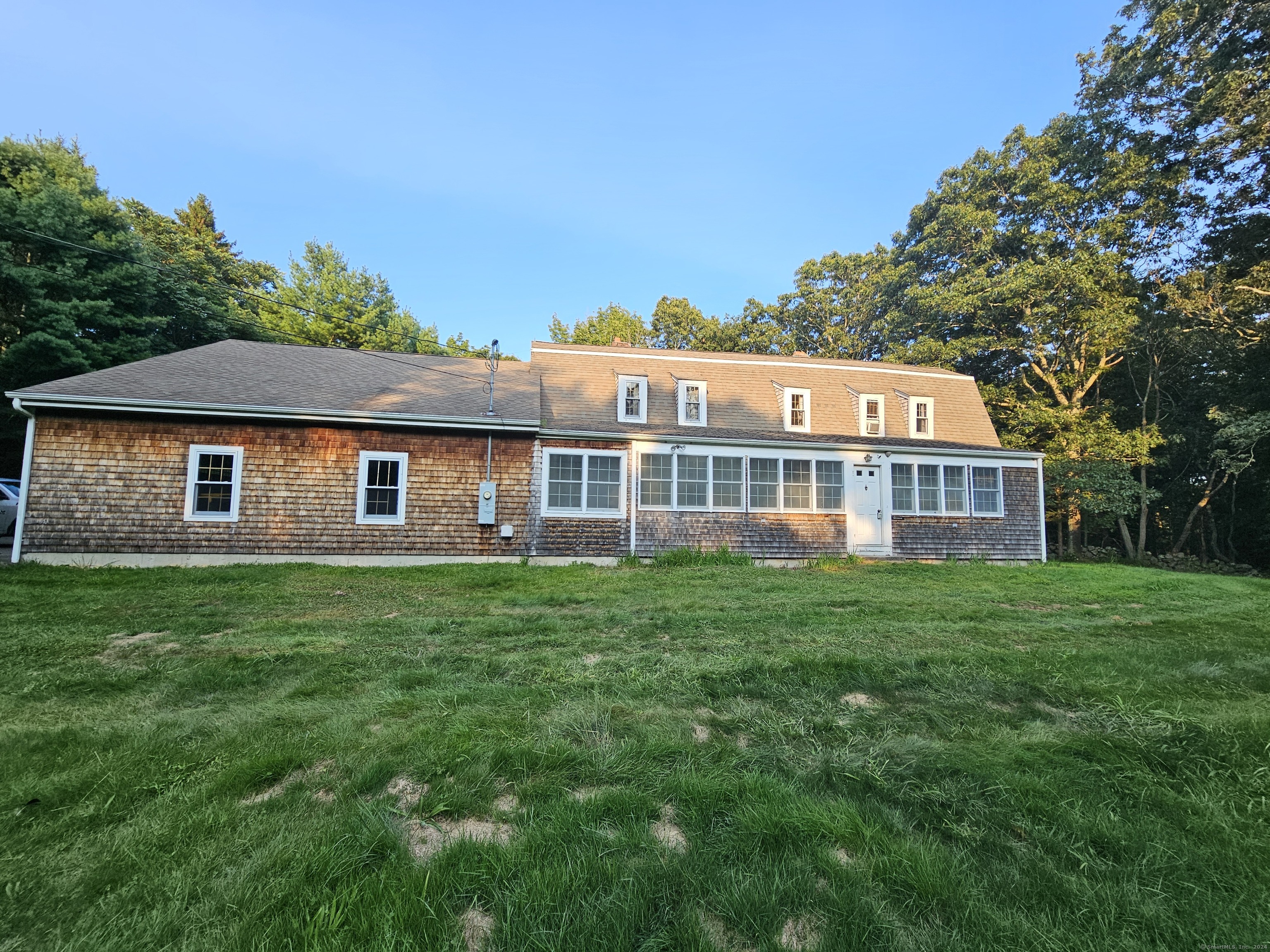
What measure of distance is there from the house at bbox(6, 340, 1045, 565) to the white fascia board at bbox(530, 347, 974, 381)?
0.28 ft

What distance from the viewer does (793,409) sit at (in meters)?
16.2

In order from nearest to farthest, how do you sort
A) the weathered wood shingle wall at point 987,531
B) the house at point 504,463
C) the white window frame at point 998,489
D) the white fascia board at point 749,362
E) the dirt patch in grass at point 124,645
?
the dirt patch in grass at point 124,645
the house at point 504,463
the weathered wood shingle wall at point 987,531
the white window frame at point 998,489
the white fascia board at point 749,362

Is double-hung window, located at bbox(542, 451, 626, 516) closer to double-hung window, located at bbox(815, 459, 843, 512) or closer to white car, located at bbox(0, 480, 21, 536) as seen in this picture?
double-hung window, located at bbox(815, 459, 843, 512)

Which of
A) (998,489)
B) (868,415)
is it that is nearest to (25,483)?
(868,415)

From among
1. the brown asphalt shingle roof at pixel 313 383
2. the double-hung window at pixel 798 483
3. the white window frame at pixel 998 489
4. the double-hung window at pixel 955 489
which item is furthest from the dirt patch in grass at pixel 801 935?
the white window frame at pixel 998 489

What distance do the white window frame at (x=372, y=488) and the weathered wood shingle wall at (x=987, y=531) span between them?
11998 millimetres

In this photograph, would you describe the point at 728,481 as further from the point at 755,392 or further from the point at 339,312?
the point at 339,312

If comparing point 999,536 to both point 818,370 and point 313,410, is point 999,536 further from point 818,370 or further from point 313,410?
point 313,410

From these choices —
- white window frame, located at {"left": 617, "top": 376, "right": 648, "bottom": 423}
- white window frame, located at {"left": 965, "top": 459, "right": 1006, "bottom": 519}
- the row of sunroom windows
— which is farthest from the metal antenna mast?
white window frame, located at {"left": 965, "top": 459, "right": 1006, "bottom": 519}

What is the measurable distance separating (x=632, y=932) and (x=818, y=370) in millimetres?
17584

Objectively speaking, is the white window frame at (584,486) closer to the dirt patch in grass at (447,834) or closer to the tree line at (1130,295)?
the dirt patch in grass at (447,834)

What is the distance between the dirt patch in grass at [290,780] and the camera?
2.42 meters

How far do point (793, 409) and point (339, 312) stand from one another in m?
26.4

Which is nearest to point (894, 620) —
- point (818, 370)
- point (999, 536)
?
point (999, 536)
